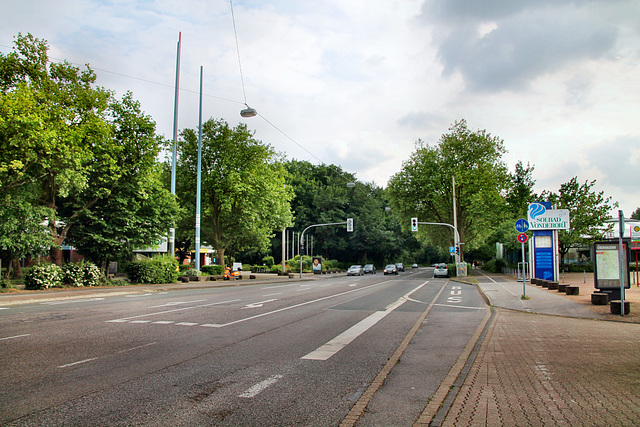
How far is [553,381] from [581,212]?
4557 centimetres

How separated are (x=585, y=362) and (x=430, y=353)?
89.9 inches

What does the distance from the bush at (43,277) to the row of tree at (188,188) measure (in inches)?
45.7

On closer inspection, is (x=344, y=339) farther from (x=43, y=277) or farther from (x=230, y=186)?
(x=230, y=186)

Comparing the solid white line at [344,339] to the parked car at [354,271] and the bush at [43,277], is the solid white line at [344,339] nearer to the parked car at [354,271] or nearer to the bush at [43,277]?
the bush at [43,277]

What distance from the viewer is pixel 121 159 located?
1031 inches

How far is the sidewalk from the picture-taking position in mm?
4352

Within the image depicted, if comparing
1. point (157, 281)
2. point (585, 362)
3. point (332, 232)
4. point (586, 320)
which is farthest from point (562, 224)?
point (332, 232)

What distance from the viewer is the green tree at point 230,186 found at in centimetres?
4009

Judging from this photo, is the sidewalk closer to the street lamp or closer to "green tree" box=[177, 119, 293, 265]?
the street lamp

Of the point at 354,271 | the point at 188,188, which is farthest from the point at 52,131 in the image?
the point at 354,271

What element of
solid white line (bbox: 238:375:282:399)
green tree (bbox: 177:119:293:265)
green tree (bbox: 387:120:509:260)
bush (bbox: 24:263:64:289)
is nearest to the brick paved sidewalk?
solid white line (bbox: 238:375:282:399)

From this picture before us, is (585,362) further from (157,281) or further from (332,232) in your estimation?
(332,232)

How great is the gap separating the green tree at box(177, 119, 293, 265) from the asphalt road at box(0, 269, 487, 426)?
1118 inches

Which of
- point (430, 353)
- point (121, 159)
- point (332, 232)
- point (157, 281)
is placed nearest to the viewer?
point (430, 353)
